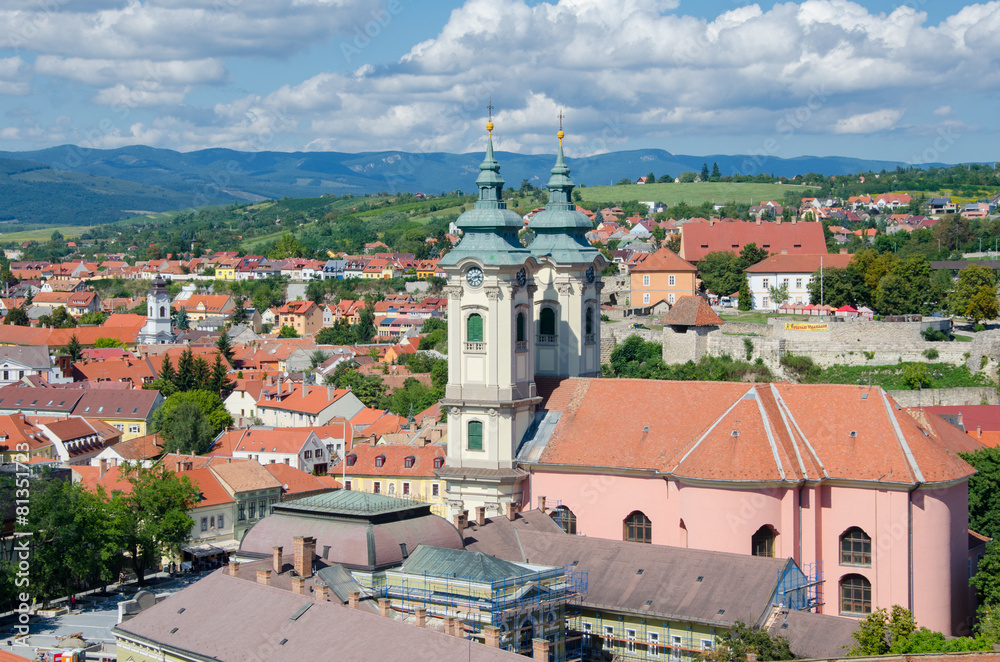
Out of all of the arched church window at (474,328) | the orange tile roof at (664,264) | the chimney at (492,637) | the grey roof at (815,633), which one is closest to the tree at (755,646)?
the grey roof at (815,633)

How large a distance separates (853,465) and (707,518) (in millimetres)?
4806

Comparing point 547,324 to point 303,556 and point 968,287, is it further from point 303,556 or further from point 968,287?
point 968,287

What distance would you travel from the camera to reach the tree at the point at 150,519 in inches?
2009

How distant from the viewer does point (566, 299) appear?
48.5 m

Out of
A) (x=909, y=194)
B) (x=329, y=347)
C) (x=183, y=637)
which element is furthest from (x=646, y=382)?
(x=909, y=194)

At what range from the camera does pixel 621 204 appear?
19538 centimetres

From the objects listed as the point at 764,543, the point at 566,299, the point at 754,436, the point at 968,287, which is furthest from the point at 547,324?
the point at 968,287

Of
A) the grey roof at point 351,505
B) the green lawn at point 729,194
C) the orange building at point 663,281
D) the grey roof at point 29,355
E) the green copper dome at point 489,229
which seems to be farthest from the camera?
the green lawn at point 729,194

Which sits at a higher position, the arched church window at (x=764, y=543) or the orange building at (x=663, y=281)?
the orange building at (x=663, y=281)

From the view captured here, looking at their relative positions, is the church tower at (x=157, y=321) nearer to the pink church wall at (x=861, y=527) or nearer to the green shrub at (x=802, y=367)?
the green shrub at (x=802, y=367)

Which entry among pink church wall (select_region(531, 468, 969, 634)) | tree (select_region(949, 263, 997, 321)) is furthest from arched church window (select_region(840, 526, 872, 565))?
tree (select_region(949, 263, 997, 321))

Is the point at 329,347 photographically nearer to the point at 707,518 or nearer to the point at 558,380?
the point at 558,380

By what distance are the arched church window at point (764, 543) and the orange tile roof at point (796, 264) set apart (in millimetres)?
54496

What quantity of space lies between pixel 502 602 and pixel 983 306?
5970 centimetres
